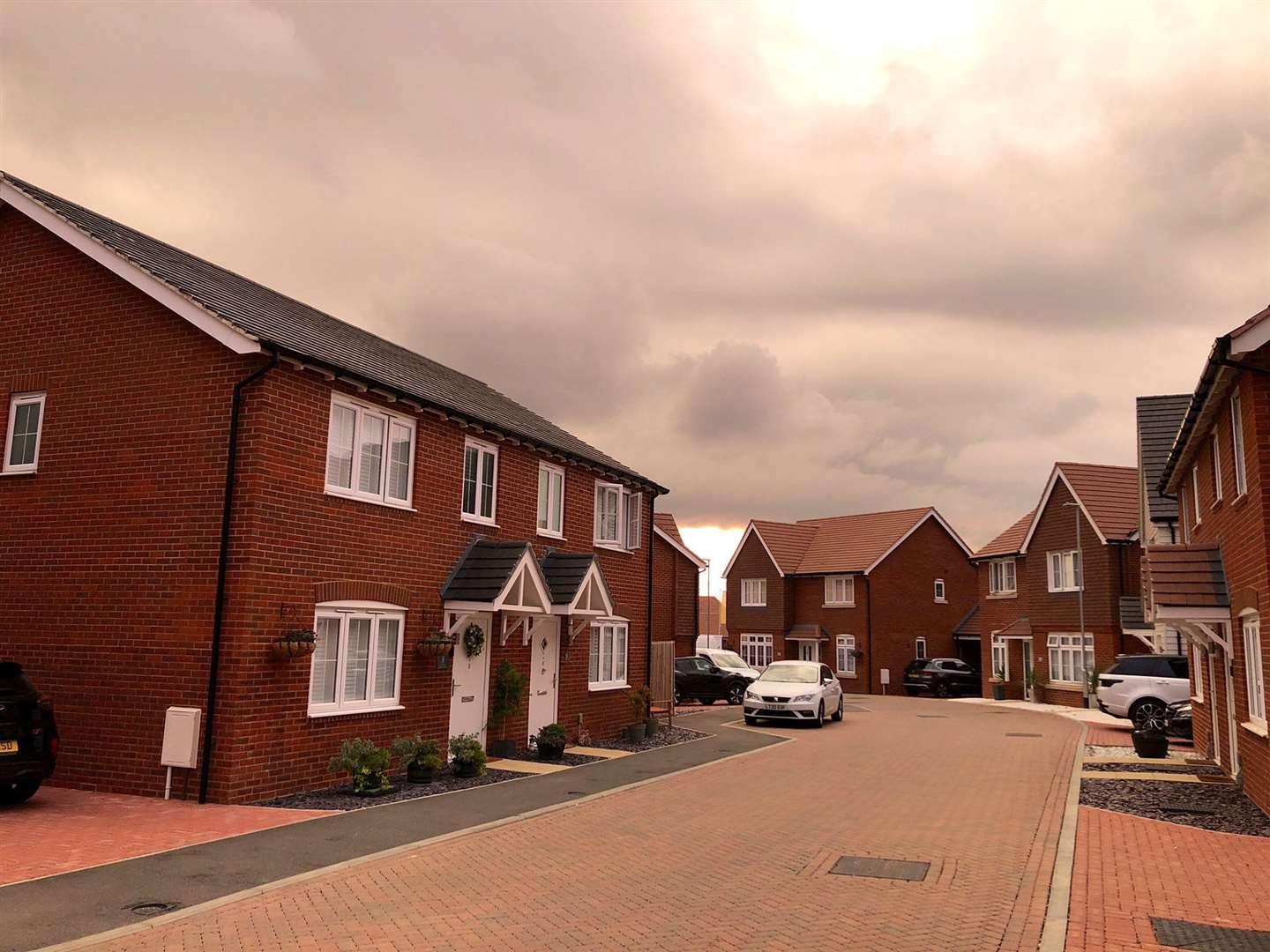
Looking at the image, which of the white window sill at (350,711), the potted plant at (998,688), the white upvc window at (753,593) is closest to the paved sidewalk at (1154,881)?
the white window sill at (350,711)

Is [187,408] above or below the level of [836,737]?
above

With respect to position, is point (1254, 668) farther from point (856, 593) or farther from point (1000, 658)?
point (856, 593)

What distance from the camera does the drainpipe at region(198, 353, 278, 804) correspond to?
12.2 meters

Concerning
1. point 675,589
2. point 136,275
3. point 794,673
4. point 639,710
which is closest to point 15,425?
point 136,275

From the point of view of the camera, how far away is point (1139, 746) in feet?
60.7

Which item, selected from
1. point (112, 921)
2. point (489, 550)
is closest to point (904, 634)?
point (489, 550)

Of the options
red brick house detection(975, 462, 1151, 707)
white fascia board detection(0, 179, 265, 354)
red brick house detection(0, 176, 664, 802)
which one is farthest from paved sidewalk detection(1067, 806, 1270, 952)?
red brick house detection(975, 462, 1151, 707)

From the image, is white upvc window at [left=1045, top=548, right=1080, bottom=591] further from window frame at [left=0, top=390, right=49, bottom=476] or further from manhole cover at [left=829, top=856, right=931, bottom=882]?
window frame at [left=0, top=390, right=49, bottom=476]

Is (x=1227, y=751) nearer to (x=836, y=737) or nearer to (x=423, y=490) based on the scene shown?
(x=836, y=737)

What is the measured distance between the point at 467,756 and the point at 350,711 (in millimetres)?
2047

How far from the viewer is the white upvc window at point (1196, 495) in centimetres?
1655

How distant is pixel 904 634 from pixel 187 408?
130 feet

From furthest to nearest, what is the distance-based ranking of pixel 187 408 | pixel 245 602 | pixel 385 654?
pixel 385 654
pixel 187 408
pixel 245 602

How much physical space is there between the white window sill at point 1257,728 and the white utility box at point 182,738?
41.9 feet
